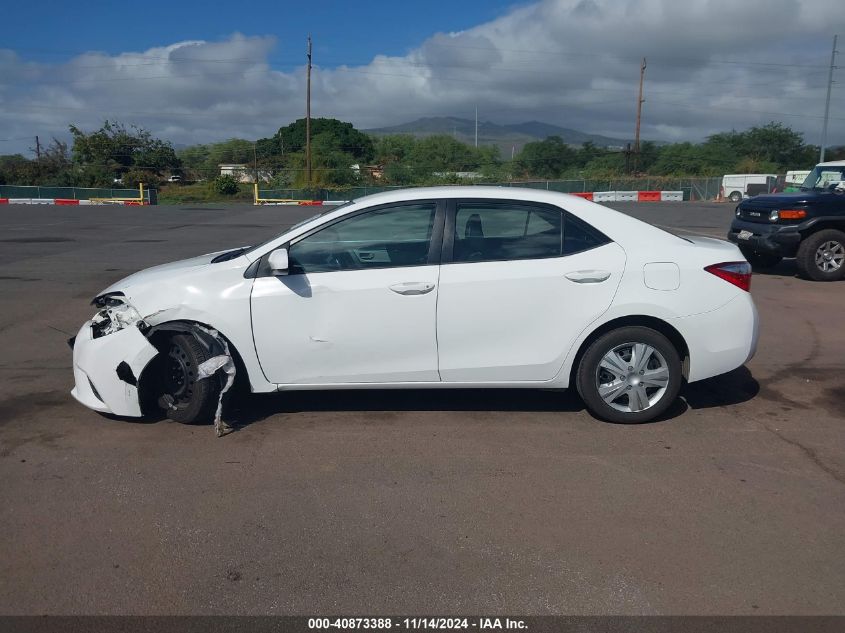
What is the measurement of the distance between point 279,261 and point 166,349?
40.7 inches

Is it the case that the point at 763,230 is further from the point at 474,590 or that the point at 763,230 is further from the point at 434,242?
the point at 474,590

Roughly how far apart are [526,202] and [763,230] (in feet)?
25.2

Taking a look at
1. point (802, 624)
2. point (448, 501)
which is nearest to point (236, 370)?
point (448, 501)

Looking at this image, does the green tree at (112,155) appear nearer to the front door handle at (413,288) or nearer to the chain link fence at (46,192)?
the chain link fence at (46,192)

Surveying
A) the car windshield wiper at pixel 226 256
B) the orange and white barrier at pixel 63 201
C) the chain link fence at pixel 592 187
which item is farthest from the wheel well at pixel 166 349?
the chain link fence at pixel 592 187

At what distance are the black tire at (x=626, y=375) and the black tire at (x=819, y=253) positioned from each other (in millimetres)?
7332

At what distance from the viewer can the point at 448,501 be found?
13.5ft

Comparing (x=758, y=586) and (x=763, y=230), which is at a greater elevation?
(x=763, y=230)

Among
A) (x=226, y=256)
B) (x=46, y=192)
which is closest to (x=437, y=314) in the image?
(x=226, y=256)

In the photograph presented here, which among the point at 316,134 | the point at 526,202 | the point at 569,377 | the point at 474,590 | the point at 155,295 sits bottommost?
the point at 474,590

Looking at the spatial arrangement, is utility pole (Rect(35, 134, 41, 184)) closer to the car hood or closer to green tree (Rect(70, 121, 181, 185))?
green tree (Rect(70, 121, 181, 185))

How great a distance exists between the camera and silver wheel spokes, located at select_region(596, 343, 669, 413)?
5.12 m

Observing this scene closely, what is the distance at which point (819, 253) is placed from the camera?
11.2m

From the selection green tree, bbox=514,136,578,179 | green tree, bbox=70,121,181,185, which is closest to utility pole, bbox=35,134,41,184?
green tree, bbox=70,121,181,185
